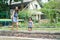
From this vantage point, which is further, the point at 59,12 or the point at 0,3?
the point at 0,3

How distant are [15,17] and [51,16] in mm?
11069

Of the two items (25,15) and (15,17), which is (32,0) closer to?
(25,15)

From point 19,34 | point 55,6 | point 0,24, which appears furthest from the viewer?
point 55,6

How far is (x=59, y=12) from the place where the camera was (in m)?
28.2

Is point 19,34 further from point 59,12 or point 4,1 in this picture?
point 4,1

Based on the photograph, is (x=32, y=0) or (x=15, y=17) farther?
(x=32, y=0)

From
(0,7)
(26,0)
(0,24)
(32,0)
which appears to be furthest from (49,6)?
(26,0)

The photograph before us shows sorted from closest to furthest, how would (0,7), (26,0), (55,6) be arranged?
(55,6)
(0,7)
(26,0)

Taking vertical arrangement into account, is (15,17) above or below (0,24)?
above

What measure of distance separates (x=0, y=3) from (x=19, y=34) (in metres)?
27.4

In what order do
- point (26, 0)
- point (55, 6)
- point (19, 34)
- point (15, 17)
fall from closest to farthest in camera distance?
point (19, 34) < point (15, 17) < point (55, 6) < point (26, 0)

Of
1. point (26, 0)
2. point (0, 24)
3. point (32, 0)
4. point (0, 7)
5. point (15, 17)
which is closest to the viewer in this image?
point (15, 17)

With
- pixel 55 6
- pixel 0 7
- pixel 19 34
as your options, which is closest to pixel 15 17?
pixel 19 34

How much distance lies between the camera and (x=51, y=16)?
2778 cm
